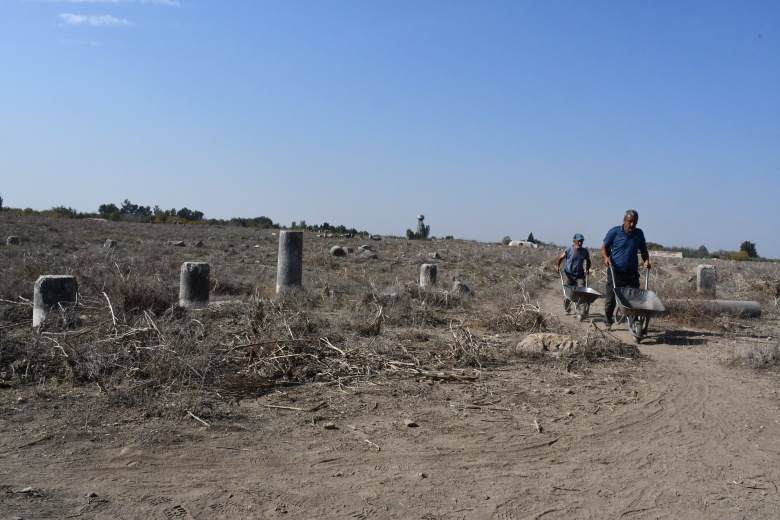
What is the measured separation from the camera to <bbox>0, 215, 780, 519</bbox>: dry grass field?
181 inches

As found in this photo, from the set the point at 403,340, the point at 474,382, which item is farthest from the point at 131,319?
the point at 474,382

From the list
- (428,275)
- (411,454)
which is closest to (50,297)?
(411,454)

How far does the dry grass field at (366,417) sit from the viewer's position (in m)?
4.60

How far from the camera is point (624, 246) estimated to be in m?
10.6

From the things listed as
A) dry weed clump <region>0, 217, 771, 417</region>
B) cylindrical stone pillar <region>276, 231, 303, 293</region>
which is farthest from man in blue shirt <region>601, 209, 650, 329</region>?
cylindrical stone pillar <region>276, 231, 303, 293</region>

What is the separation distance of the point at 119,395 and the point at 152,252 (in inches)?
691

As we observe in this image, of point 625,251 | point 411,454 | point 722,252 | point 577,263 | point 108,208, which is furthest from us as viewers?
point 108,208

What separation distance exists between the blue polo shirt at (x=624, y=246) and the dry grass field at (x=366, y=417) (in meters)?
1.29

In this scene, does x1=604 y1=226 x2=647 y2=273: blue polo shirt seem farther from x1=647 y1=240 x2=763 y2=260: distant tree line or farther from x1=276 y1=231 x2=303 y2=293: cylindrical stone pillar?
x1=647 y1=240 x2=763 y2=260: distant tree line

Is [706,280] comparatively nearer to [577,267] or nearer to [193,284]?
[577,267]

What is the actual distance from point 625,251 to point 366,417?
6.11m

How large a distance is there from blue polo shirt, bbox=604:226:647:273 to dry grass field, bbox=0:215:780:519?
129cm

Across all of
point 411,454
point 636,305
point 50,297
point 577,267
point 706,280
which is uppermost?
point 577,267

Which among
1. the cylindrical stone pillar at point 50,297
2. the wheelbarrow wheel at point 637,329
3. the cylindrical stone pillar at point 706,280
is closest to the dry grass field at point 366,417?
the wheelbarrow wheel at point 637,329
